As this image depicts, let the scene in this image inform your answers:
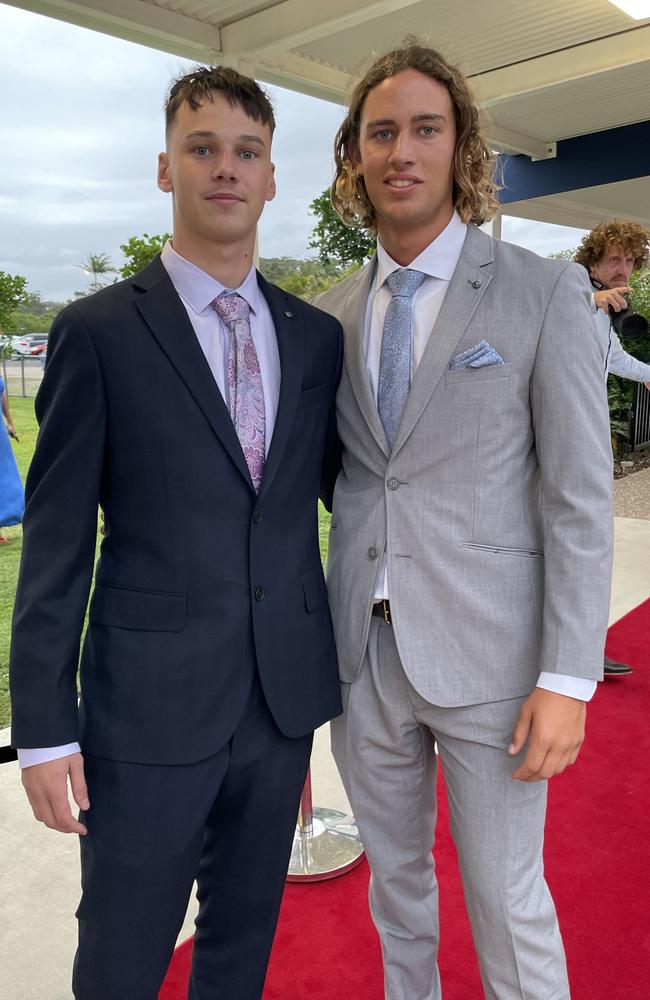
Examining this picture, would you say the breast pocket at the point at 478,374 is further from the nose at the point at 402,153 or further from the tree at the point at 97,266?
the tree at the point at 97,266

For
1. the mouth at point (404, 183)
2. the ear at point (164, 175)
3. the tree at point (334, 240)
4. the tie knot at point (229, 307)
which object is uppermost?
the tree at point (334, 240)

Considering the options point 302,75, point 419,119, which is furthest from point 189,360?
point 302,75

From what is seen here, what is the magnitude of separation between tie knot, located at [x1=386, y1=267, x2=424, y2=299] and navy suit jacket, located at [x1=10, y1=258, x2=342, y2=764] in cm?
28

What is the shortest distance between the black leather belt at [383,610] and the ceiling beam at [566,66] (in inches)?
142

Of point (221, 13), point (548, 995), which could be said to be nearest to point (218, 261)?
point (548, 995)

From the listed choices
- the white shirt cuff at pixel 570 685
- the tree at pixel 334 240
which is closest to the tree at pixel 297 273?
the tree at pixel 334 240

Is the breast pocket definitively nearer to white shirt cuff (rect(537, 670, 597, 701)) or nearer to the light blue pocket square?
the light blue pocket square

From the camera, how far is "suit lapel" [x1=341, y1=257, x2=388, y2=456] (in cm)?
148

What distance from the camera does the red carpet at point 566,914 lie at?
198 centimetres

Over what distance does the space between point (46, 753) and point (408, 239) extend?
3.42ft

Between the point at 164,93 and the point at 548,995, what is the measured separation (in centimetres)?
166

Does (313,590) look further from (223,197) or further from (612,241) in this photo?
(612,241)

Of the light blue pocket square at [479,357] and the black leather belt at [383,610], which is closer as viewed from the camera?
the light blue pocket square at [479,357]

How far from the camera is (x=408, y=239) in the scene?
4.97 ft
